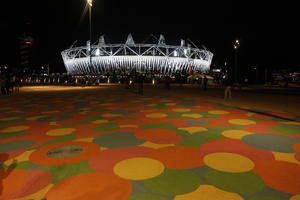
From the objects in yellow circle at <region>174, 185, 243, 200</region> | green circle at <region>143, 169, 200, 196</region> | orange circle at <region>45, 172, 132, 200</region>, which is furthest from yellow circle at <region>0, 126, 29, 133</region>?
yellow circle at <region>174, 185, 243, 200</region>

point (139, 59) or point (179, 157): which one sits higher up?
point (139, 59)

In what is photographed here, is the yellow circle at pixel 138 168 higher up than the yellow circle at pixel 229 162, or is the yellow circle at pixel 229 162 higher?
the yellow circle at pixel 229 162

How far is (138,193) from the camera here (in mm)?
2445

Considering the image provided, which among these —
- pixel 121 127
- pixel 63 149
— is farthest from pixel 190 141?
pixel 63 149

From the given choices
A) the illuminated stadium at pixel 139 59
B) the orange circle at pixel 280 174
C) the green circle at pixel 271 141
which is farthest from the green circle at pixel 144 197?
the illuminated stadium at pixel 139 59

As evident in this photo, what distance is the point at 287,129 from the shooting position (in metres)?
5.33

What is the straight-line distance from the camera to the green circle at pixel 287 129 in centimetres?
512

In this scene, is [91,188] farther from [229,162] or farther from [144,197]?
[229,162]

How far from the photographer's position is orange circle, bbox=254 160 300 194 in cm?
254

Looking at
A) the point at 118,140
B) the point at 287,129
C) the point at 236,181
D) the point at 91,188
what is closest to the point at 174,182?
the point at 236,181

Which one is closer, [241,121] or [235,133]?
[235,133]

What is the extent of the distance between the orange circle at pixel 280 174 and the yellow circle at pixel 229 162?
0.45 feet

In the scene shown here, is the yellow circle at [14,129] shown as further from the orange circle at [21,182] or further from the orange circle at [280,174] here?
the orange circle at [280,174]

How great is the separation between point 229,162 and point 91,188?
1.95 metres
